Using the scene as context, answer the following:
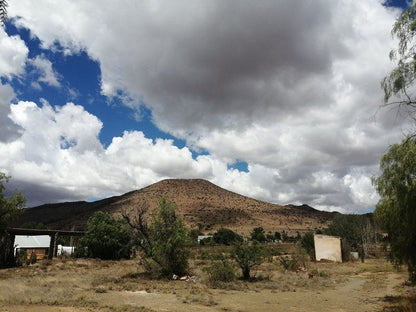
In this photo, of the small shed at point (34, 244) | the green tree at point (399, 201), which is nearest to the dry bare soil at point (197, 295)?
the green tree at point (399, 201)

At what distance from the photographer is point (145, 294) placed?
16.6m

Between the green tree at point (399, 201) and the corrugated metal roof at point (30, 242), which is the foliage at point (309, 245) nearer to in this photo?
the green tree at point (399, 201)

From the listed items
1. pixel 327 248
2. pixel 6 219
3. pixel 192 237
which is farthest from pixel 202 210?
pixel 6 219

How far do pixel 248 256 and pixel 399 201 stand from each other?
13685 mm

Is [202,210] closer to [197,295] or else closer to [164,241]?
[164,241]

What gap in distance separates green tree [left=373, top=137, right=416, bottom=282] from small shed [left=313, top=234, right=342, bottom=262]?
27178 millimetres

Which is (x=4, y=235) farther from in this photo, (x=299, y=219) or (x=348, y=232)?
(x=299, y=219)

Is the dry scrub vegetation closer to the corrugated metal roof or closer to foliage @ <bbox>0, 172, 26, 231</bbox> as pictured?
foliage @ <bbox>0, 172, 26, 231</bbox>

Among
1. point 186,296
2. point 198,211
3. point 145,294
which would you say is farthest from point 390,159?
point 198,211

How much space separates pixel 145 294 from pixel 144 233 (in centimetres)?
911

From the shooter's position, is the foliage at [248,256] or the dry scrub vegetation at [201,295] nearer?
the dry scrub vegetation at [201,295]

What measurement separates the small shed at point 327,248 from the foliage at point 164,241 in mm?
21582

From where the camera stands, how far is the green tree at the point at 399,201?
10736 millimetres

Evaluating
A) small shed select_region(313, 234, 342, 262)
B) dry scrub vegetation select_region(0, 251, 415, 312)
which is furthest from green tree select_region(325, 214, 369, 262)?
dry scrub vegetation select_region(0, 251, 415, 312)
